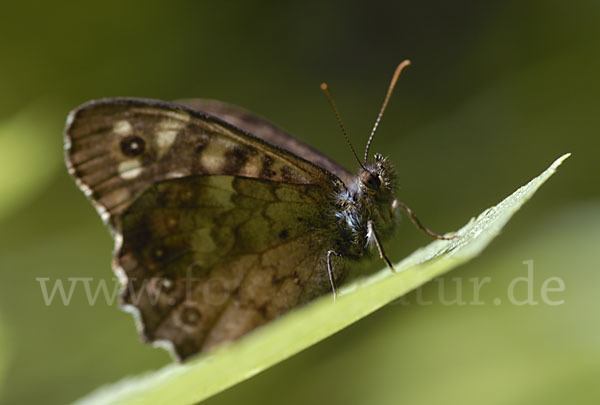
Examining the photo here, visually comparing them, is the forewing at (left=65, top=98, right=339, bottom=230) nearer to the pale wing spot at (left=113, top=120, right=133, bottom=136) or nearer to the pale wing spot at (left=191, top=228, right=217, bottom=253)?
the pale wing spot at (left=113, top=120, right=133, bottom=136)

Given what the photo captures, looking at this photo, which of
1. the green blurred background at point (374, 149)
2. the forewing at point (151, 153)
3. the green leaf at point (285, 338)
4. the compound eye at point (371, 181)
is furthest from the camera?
the green blurred background at point (374, 149)

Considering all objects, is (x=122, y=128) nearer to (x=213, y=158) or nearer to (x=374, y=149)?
(x=213, y=158)

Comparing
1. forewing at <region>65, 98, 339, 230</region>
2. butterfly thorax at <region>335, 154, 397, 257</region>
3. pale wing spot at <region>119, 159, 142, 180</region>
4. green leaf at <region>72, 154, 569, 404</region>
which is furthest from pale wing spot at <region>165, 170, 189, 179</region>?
green leaf at <region>72, 154, 569, 404</region>

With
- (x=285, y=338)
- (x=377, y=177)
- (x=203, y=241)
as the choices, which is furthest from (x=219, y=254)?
(x=285, y=338)

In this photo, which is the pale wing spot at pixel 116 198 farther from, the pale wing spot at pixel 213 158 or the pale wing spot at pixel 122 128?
the pale wing spot at pixel 213 158

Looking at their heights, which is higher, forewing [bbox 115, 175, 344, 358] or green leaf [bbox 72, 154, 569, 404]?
forewing [bbox 115, 175, 344, 358]

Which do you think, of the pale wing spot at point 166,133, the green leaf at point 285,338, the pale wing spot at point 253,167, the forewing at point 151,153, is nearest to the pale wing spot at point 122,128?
the forewing at point 151,153

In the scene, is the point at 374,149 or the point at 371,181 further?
the point at 374,149
